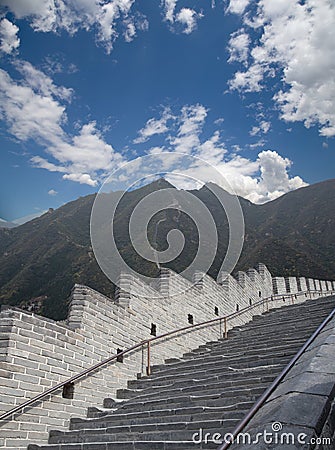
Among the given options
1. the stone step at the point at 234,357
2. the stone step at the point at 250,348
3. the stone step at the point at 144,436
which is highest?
the stone step at the point at 250,348

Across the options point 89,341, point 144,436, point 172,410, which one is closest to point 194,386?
point 172,410

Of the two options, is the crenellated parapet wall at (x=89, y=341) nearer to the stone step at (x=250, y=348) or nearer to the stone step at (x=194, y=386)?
the stone step at (x=194, y=386)

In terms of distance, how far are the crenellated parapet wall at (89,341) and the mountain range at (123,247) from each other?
904 cm

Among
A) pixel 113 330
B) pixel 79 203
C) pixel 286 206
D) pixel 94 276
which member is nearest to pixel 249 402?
pixel 113 330

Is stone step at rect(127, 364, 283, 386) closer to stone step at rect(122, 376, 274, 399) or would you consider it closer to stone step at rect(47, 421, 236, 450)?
stone step at rect(122, 376, 274, 399)

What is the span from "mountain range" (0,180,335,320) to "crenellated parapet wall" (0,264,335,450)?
9042mm

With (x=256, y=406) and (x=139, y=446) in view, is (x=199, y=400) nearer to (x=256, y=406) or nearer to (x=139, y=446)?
(x=139, y=446)

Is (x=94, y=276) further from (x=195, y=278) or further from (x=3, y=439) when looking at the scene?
(x=3, y=439)

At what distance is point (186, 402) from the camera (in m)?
Answer: 4.91

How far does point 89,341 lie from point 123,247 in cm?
2146

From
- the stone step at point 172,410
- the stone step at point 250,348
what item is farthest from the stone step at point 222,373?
the stone step at point 172,410

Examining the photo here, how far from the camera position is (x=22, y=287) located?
84.2 ft

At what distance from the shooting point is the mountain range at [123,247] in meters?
24.7

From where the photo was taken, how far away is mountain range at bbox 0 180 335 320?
24.7 meters
